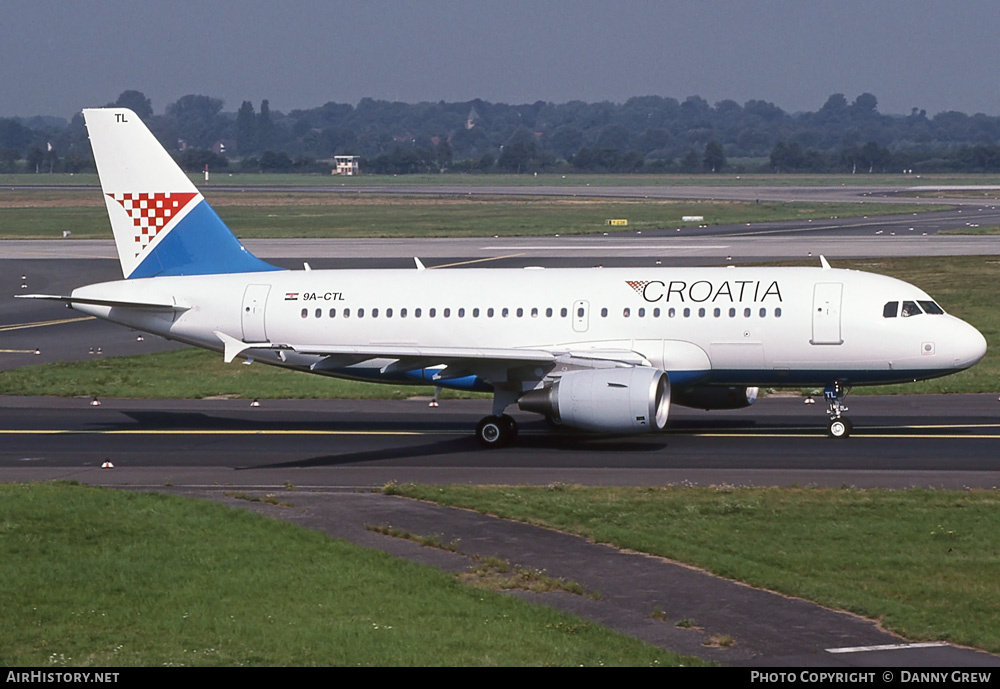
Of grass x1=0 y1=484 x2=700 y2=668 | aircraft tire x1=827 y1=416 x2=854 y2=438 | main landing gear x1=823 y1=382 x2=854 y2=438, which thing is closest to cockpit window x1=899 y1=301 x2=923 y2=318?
main landing gear x1=823 y1=382 x2=854 y2=438

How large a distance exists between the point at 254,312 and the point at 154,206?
162 inches

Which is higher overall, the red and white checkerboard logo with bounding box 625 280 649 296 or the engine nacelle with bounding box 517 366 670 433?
the red and white checkerboard logo with bounding box 625 280 649 296

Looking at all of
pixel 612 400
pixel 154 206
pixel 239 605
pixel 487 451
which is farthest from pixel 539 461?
pixel 239 605

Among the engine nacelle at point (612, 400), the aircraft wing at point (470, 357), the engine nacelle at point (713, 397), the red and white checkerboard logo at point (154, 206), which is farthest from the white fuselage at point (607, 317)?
the engine nacelle at point (612, 400)

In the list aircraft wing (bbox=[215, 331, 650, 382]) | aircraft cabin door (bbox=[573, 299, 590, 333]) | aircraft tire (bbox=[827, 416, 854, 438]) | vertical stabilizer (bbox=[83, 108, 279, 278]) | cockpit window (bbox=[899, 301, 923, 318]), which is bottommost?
aircraft tire (bbox=[827, 416, 854, 438])

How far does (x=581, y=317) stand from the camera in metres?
33.6

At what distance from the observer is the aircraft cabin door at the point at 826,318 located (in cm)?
3234

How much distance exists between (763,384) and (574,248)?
2214 inches

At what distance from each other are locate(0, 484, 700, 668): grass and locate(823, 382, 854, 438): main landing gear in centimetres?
1510

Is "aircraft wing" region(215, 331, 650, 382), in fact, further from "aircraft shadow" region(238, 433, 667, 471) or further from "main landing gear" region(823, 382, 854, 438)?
"main landing gear" region(823, 382, 854, 438)

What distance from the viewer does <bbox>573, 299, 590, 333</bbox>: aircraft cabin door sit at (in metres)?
33.5
